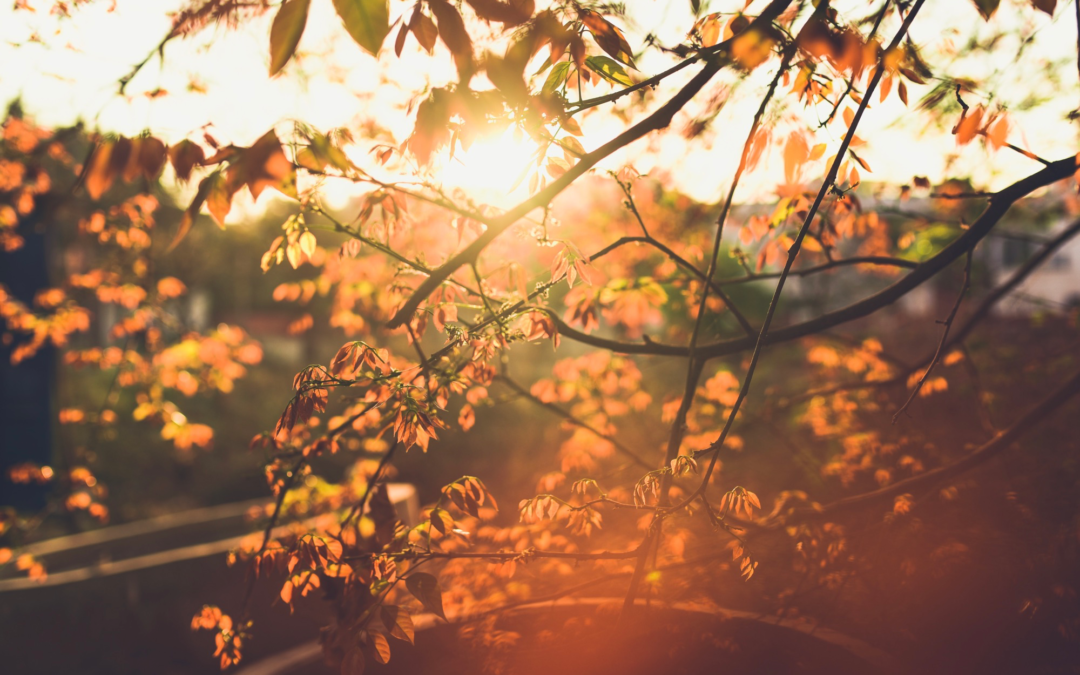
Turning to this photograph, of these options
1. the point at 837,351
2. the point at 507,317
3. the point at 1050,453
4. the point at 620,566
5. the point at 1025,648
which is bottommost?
the point at 620,566

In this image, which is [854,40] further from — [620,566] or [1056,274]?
[1056,274]

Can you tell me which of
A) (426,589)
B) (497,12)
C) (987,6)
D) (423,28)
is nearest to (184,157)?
(423,28)

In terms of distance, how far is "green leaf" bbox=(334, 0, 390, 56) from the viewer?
0.87 metres

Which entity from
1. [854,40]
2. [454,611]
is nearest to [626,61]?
[854,40]

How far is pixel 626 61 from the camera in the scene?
1411 mm

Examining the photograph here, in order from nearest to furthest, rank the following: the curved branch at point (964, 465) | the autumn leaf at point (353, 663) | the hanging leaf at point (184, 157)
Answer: the hanging leaf at point (184, 157) < the autumn leaf at point (353, 663) < the curved branch at point (964, 465)

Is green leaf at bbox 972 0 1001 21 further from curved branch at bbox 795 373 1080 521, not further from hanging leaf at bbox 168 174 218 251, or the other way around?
curved branch at bbox 795 373 1080 521

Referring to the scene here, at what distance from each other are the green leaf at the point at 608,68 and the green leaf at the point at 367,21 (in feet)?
2.43

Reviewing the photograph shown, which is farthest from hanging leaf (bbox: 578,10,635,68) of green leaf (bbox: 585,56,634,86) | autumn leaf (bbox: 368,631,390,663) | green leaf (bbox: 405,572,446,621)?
autumn leaf (bbox: 368,631,390,663)

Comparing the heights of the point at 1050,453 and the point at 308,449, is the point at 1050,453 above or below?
above

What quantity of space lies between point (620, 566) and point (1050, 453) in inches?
131

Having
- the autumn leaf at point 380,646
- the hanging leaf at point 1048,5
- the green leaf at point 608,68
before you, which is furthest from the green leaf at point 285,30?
the hanging leaf at point 1048,5

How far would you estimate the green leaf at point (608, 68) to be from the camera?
1489 mm

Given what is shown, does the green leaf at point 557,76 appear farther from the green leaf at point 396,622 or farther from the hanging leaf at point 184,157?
the green leaf at point 396,622
